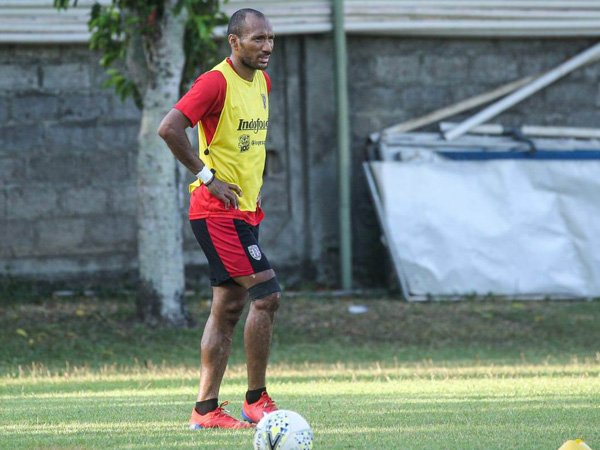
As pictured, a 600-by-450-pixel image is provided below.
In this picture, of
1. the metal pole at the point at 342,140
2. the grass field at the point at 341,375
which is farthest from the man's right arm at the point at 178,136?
the metal pole at the point at 342,140

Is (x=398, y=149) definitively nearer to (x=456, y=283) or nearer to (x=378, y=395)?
(x=456, y=283)

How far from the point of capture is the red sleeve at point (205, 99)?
6.89m

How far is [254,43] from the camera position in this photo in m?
7.05

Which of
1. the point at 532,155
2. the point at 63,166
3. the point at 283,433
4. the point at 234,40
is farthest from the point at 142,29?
the point at 283,433

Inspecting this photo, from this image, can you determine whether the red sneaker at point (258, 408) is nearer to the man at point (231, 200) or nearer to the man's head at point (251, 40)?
the man at point (231, 200)

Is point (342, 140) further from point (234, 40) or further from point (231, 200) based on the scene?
point (231, 200)

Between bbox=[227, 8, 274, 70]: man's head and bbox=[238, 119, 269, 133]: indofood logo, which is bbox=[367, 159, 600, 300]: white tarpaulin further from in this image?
bbox=[227, 8, 274, 70]: man's head

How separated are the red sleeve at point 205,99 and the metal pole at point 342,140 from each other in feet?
29.7

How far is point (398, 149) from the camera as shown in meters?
16.2

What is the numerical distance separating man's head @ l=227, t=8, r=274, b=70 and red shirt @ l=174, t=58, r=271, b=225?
11 cm

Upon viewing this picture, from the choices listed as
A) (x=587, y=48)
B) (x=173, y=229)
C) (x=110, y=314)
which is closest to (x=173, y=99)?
(x=173, y=229)

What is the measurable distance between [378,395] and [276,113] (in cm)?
815

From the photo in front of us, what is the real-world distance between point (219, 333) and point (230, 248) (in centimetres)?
50

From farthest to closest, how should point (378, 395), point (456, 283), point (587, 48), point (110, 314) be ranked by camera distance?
1. point (587, 48)
2. point (456, 283)
3. point (110, 314)
4. point (378, 395)
